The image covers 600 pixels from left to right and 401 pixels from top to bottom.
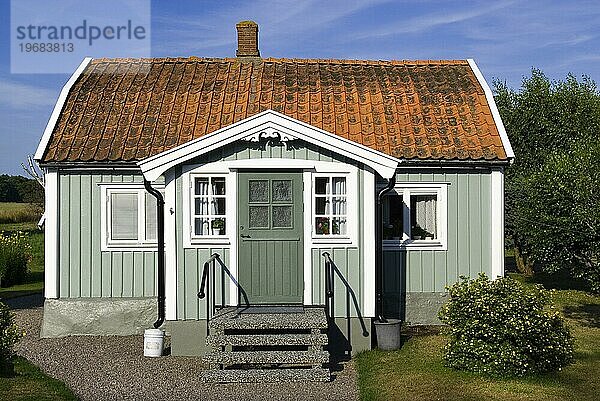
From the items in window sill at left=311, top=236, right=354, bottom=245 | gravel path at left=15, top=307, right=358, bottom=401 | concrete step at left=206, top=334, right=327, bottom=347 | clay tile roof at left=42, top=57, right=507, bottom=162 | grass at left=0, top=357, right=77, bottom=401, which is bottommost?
gravel path at left=15, top=307, right=358, bottom=401

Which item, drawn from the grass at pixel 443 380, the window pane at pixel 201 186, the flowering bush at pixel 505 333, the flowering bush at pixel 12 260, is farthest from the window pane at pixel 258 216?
the flowering bush at pixel 12 260

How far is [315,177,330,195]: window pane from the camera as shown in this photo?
1303cm

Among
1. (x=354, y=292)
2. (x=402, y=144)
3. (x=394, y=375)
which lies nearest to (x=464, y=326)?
(x=394, y=375)

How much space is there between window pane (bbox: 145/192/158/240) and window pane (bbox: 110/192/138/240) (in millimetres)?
230

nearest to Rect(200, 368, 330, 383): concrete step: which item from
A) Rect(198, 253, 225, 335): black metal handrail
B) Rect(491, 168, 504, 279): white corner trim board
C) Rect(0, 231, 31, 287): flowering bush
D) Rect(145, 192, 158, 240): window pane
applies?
Rect(198, 253, 225, 335): black metal handrail

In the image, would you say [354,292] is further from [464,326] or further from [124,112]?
[124,112]

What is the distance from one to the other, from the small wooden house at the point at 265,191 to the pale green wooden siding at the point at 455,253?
0.09ft

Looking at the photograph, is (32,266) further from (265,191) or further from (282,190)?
(282,190)

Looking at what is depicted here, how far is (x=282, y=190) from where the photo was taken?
13.0 meters

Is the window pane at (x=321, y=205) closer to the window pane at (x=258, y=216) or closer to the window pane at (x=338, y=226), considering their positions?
the window pane at (x=338, y=226)

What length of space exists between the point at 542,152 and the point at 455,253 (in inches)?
423

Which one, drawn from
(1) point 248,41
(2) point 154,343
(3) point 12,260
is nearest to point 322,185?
(2) point 154,343

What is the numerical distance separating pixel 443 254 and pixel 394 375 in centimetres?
438

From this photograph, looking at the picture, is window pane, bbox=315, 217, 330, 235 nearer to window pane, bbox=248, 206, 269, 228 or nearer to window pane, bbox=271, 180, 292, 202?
window pane, bbox=271, 180, 292, 202
